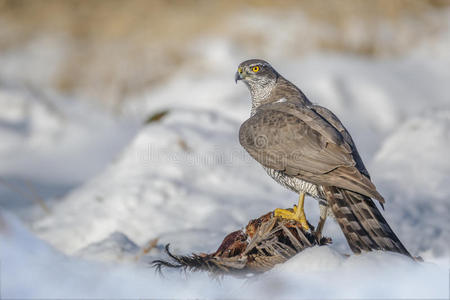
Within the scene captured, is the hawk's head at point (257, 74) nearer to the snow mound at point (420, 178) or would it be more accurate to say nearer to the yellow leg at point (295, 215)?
the yellow leg at point (295, 215)

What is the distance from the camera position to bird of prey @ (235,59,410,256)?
3.04 metres

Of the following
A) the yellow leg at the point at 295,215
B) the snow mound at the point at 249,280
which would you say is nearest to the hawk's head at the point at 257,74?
the yellow leg at the point at 295,215

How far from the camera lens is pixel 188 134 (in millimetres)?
6555

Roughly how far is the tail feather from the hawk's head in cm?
152

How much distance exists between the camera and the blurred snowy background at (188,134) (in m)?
2.71

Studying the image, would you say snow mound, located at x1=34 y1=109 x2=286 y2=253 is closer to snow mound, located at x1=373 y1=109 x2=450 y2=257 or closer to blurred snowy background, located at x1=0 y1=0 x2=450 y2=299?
blurred snowy background, located at x1=0 y1=0 x2=450 y2=299

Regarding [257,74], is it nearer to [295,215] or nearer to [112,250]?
[295,215]

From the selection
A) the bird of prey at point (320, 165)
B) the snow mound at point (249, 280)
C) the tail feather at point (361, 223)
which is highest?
the bird of prey at point (320, 165)

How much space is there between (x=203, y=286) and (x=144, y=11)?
475 inches

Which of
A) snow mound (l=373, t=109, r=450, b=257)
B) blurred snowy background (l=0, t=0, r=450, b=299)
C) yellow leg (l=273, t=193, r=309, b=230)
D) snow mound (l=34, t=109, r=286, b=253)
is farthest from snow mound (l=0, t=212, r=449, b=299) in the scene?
snow mound (l=373, t=109, r=450, b=257)

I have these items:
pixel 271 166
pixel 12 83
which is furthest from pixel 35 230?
pixel 12 83

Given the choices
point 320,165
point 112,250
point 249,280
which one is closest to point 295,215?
point 320,165

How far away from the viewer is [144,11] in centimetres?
1388

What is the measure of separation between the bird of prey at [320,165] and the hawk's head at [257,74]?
41cm
